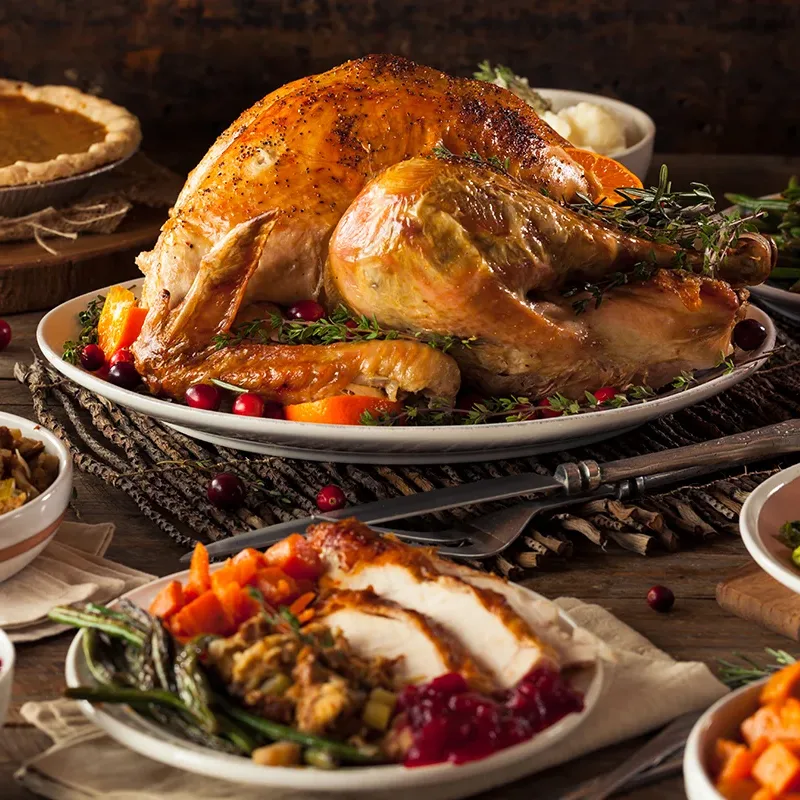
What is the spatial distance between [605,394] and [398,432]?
0.53 metres

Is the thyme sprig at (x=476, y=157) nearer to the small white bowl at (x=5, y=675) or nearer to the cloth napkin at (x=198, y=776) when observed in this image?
the cloth napkin at (x=198, y=776)

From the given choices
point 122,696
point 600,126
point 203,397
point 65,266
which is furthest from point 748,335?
point 65,266

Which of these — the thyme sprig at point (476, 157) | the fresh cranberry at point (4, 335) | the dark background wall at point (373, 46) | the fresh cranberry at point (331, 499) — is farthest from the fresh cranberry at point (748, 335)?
the dark background wall at point (373, 46)

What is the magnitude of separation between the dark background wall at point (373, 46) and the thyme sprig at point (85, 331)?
2.60m

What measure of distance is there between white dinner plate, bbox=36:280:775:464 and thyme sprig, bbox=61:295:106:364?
8 cm

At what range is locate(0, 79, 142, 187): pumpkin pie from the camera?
14.5 ft

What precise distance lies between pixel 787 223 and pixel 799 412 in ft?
3.77

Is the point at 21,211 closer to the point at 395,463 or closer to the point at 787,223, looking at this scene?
the point at 395,463

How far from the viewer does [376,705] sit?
1.78 meters

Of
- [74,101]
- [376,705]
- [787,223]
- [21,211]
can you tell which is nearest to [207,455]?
[376,705]

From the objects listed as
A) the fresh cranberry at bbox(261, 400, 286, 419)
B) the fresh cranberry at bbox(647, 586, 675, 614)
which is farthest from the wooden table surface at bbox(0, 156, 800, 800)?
the fresh cranberry at bbox(261, 400, 286, 419)

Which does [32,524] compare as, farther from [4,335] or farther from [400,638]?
[4,335]

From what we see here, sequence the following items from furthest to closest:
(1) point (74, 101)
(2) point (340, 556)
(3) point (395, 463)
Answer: (1) point (74, 101)
(3) point (395, 463)
(2) point (340, 556)

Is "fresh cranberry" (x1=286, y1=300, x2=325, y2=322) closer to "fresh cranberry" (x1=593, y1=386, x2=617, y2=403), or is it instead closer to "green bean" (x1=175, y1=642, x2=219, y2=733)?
"fresh cranberry" (x1=593, y1=386, x2=617, y2=403)
